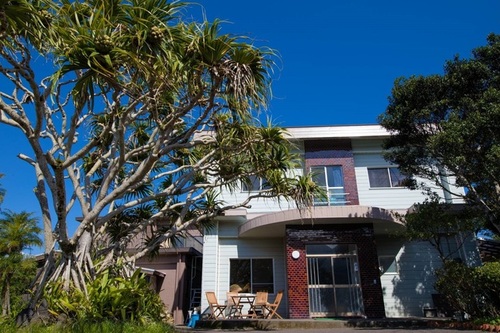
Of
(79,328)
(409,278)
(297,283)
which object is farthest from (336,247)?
(79,328)

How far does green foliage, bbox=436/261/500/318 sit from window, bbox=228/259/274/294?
18.7 ft

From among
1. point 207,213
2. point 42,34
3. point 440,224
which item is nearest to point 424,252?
point 440,224

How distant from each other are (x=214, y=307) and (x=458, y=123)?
870cm

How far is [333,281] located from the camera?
38.6 feet

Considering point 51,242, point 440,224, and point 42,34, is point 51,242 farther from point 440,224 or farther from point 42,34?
point 440,224

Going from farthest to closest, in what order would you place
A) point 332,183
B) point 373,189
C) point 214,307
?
point 373,189, point 332,183, point 214,307

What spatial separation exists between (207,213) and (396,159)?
5.93 m

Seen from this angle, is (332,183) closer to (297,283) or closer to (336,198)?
(336,198)

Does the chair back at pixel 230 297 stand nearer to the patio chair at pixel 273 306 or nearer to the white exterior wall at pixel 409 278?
the patio chair at pixel 273 306

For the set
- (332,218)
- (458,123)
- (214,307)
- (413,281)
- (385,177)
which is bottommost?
(214,307)

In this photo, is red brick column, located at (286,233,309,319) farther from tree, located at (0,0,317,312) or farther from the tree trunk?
the tree trunk

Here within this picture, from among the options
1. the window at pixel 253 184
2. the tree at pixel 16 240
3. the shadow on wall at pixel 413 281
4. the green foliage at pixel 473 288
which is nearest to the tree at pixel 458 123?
the green foliage at pixel 473 288

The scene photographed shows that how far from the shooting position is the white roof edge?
550 inches

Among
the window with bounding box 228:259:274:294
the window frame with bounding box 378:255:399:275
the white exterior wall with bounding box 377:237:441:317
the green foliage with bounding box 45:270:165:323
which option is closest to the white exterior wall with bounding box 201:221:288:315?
the window with bounding box 228:259:274:294
